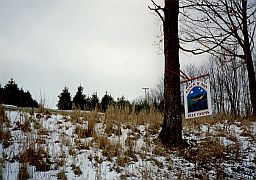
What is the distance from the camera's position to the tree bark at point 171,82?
8.70 meters

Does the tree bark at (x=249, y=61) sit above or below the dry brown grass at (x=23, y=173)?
above

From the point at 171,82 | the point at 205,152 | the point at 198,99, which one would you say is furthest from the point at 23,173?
the point at 171,82

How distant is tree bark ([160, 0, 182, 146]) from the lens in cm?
870

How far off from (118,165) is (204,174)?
69.7 inches

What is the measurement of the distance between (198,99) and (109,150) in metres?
2.31

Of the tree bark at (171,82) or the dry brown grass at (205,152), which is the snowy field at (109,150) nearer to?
the dry brown grass at (205,152)

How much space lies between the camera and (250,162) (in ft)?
25.9

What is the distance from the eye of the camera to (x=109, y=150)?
24.7 ft

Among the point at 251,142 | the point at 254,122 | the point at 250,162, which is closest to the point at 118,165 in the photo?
the point at 250,162

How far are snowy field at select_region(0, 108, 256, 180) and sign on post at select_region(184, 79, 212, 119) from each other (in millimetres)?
1317

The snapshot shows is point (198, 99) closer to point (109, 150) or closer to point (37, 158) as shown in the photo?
point (109, 150)

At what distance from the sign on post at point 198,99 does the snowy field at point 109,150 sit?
1.32 m

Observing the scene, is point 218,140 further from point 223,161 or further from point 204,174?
point 204,174

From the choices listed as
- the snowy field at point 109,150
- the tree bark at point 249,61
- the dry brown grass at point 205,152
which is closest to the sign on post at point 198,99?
the snowy field at point 109,150
